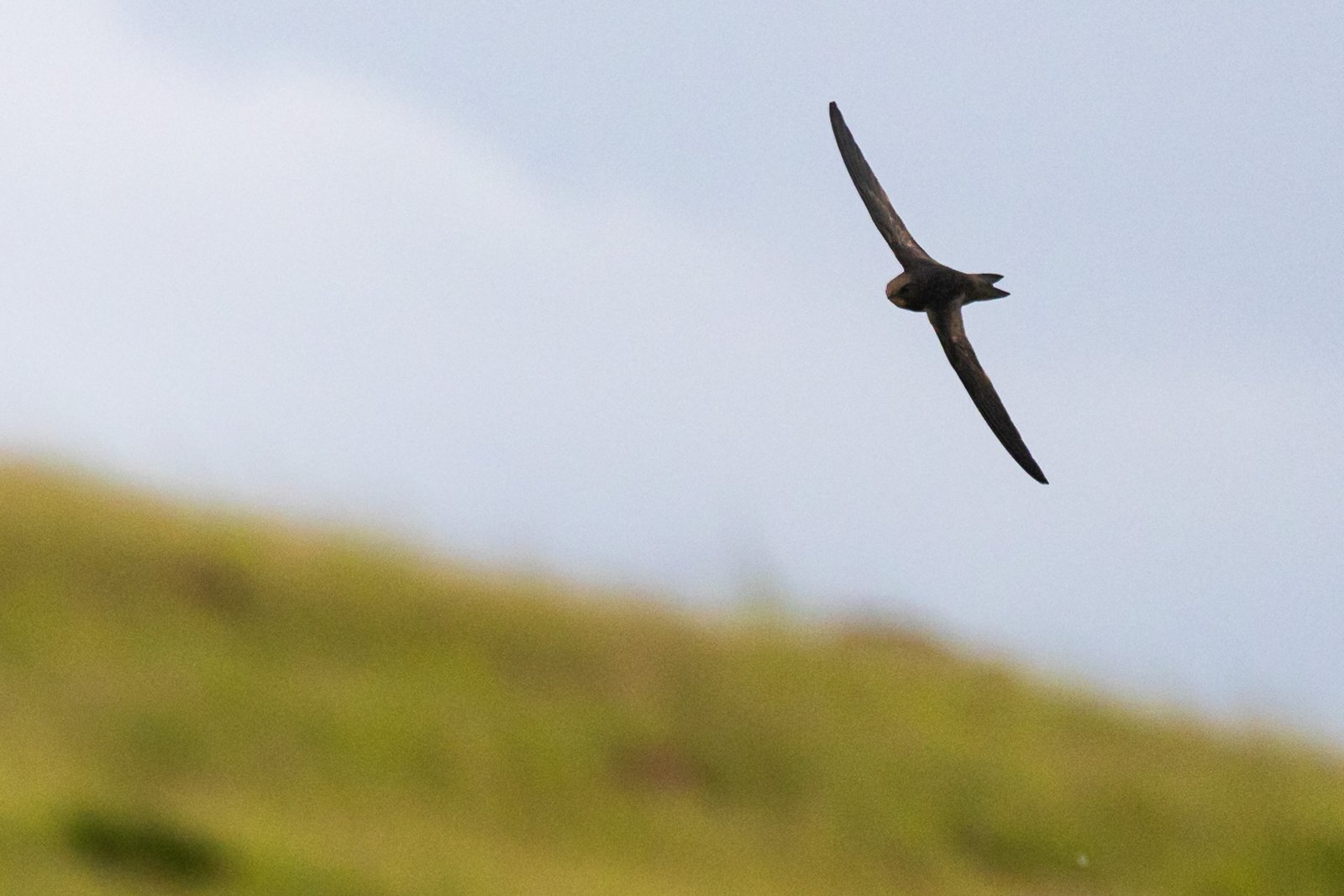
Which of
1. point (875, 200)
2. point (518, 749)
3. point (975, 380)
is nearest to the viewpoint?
point (975, 380)

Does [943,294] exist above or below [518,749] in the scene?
above

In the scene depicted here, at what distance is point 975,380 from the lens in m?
5.50

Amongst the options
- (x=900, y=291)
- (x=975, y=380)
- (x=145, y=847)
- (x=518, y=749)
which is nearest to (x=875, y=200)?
A: (x=900, y=291)

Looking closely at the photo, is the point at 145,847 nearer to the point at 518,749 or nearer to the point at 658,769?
the point at 518,749

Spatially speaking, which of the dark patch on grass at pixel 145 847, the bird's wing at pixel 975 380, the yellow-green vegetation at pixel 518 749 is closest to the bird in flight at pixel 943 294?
the bird's wing at pixel 975 380

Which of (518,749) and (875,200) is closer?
(875,200)

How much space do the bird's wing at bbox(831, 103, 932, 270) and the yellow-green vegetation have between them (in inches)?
144

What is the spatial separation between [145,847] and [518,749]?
2.03 meters

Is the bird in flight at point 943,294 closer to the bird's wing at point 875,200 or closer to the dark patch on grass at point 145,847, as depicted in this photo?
the bird's wing at point 875,200

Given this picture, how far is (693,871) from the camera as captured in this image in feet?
28.6

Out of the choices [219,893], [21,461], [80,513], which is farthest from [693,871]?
[21,461]

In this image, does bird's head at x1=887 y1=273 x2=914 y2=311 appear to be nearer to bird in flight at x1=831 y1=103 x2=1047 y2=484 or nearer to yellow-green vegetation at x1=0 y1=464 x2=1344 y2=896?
bird in flight at x1=831 y1=103 x2=1047 y2=484

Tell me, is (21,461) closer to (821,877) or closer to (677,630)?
(677,630)

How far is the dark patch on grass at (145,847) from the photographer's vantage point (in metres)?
7.86
